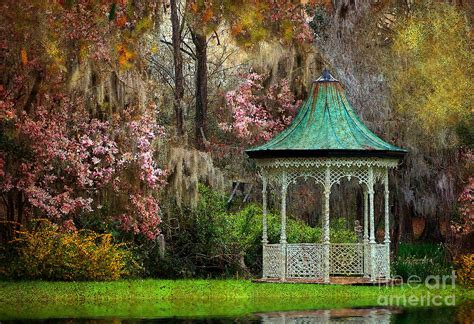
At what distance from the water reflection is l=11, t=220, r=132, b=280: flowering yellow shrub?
6.17 meters

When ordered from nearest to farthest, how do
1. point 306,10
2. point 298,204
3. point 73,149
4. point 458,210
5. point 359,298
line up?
point 359,298
point 73,149
point 458,210
point 298,204
point 306,10

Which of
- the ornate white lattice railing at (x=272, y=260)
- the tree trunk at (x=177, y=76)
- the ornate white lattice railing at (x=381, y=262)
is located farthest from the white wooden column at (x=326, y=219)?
the tree trunk at (x=177, y=76)

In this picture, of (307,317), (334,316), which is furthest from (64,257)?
(334,316)

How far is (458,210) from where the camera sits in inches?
1127

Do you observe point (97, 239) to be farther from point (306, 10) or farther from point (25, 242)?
point (306, 10)

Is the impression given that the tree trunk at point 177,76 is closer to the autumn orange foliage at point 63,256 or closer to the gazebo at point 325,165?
the gazebo at point 325,165

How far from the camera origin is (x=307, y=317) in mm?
18797

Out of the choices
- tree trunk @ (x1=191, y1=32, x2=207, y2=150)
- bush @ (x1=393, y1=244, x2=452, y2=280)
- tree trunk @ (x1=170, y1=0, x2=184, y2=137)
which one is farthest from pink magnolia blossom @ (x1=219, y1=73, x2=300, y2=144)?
bush @ (x1=393, y1=244, x2=452, y2=280)

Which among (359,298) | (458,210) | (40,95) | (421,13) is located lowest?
(359,298)

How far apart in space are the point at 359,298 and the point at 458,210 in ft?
21.6

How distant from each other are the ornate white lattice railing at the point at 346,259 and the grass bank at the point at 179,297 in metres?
1.59

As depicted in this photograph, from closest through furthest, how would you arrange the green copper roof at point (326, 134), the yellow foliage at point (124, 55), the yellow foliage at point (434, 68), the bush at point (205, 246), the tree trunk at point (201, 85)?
the yellow foliage at point (124, 55) → the green copper roof at point (326, 134) → the bush at point (205, 246) → the yellow foliage at point (434, 68) → the tree trunk at point (201, 85)

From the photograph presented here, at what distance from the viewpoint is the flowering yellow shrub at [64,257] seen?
24266 mm

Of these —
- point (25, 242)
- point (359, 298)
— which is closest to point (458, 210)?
point (359, 298)
